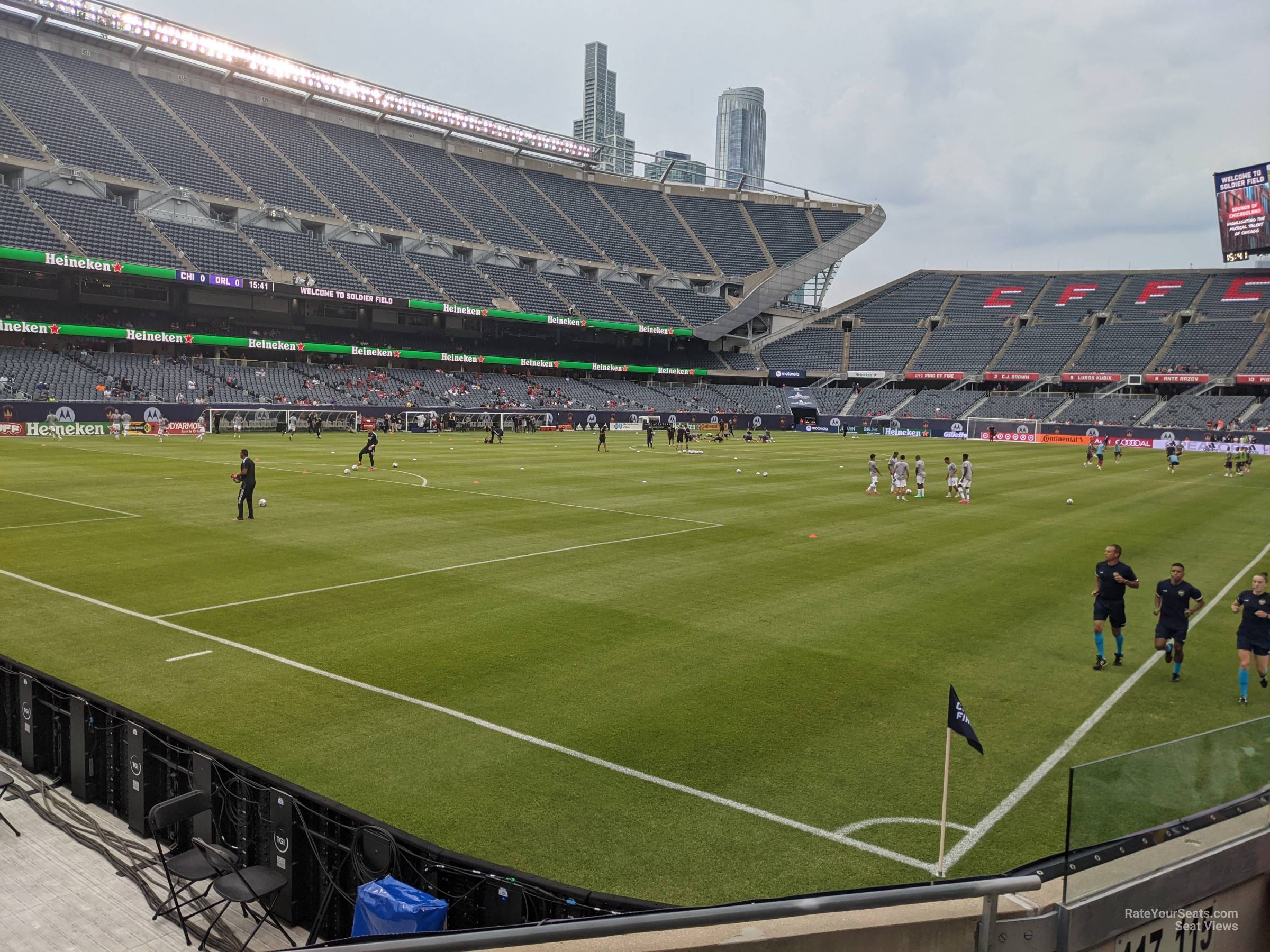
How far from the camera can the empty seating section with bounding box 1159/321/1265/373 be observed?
8675cm

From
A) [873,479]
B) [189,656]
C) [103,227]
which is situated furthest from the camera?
[103,227]

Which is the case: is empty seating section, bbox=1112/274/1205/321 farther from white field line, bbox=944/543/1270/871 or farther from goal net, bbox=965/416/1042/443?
white field line, bbox=944/543/1270/871

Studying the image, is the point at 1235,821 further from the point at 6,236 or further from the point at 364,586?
the point at 6,236

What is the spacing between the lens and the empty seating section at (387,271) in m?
78.6

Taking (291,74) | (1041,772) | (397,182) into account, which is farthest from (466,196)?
(1041,772)

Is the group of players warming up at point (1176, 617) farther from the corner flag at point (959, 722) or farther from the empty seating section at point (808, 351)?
the empty seating section at point (808, 351)

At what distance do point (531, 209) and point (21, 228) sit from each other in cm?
5499

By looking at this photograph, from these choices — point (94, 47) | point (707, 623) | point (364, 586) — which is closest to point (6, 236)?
point (94, 47)

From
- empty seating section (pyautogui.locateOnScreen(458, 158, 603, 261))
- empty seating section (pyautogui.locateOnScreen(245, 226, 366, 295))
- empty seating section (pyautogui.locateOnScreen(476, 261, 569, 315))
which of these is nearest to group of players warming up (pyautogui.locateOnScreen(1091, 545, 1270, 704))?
empty seating section (pyautogui.locateOnScreen(245, 226, 366, 295))

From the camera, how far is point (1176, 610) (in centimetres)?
1234

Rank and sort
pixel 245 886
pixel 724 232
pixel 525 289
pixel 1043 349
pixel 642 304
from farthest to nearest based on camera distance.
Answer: pixel 724 232, pixel 642 304, pixel 1043 349, pixel 525 289, pixel 245 886

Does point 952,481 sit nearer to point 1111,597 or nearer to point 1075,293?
point 1111,597

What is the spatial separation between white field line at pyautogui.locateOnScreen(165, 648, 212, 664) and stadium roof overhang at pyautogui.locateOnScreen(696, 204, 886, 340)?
93.8 metres

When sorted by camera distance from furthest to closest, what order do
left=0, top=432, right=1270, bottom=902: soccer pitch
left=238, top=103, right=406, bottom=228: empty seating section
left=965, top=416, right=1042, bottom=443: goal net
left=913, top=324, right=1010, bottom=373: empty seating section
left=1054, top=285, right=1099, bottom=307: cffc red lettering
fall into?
left=1054, top=285, right=1099, bottom=307: cffc red lettering
left=913, top=324, right=1010, bottom=373: empty seating section
left=238, top=103, right=406, bottom=228: empty seating section
left=965, top=416, right=1042, bottom=443: goal net
left=0, top=432, right=1270, bottom=902: soccer pitch
